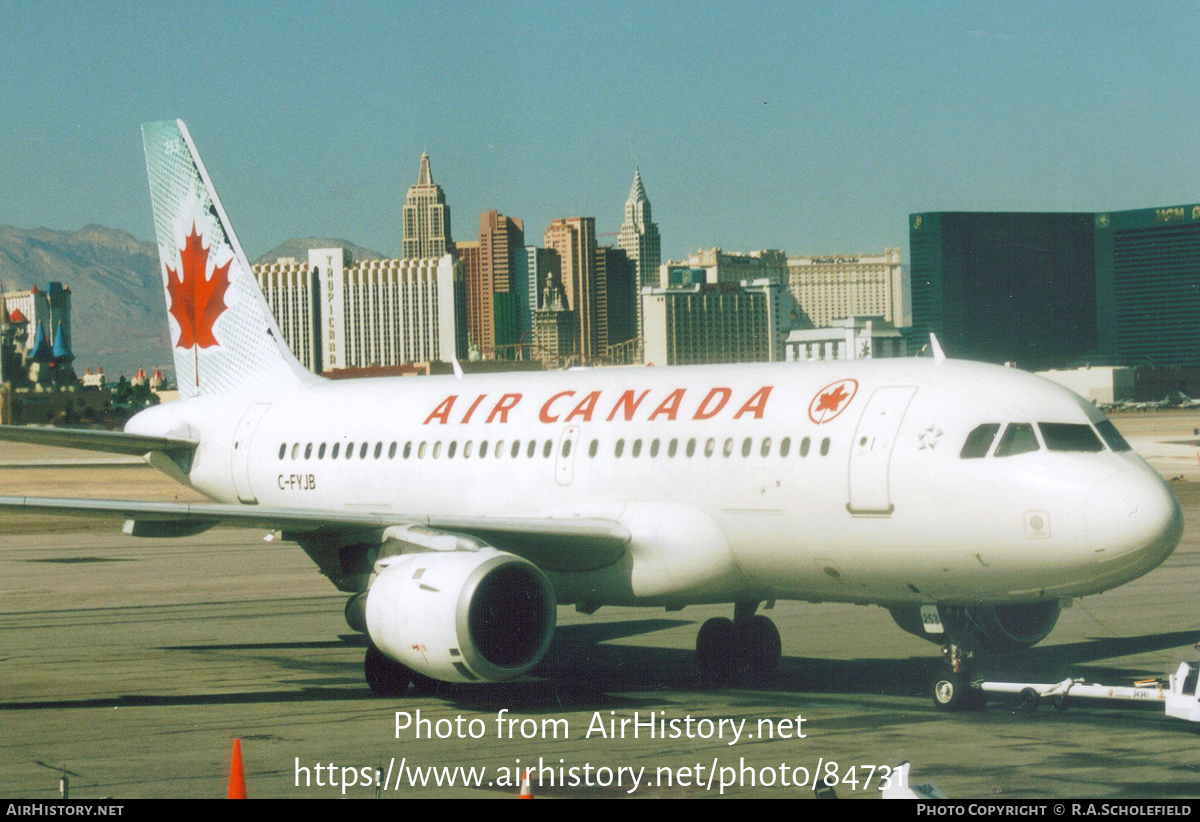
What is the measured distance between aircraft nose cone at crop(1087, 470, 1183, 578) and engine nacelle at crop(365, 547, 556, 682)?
20.5 ft

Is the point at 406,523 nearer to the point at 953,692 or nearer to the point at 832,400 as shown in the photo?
the point at 832,400

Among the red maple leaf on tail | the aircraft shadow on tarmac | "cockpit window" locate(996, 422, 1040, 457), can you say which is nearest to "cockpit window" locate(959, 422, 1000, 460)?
"cockpit window" locate(996, 422, 1040, 457)

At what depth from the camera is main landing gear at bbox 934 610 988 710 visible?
17.1 metres

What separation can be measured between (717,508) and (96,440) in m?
10.7

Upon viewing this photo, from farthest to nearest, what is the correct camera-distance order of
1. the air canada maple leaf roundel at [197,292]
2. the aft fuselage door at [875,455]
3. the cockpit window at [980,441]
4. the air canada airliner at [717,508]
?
1. the air canada maple leaf roundel at [197,292]
2. the aft fuselage door at [875,455]
3. the cockpit window at [980,441]
4. the air canada airliner at [717,508]

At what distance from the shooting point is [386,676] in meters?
19.0

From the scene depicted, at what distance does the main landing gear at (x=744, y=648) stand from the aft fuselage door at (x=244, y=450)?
8.83 meters

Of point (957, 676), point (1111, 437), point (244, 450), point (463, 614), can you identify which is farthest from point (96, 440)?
point (1111, 437)

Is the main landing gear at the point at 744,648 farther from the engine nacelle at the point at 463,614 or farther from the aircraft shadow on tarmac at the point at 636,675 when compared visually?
the engine nacelle at the point at 463,614

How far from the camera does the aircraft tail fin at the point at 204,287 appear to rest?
27.3 metres

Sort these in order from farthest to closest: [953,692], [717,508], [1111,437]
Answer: [717,508]
[953,692]
[1111,437]

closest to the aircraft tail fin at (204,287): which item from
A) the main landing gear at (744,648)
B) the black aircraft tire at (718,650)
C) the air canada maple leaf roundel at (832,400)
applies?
the black aircraft tire at (718,650)

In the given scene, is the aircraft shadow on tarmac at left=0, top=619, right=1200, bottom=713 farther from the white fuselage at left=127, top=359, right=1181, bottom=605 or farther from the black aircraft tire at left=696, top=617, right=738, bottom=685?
the white fuselage at left=127, top=359, right=1181, bottom=605
